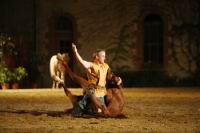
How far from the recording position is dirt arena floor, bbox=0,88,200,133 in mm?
10953

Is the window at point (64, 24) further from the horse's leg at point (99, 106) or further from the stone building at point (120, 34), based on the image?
the horse's leg at point (99, 106)

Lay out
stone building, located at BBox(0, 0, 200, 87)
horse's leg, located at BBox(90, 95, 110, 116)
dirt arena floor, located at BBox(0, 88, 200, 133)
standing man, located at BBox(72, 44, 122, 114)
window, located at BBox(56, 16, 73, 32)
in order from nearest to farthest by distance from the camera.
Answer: dirt arena floor, located at BBox(0, 88, 200, 133) < horse's leg, located at BBox(90, 95, 110, 116) < standing man, located at BBox(72, 44, 122, 114) < stone building, located at BBox(0, 0, 200, 87) < window, located at BBox(56, 16, 73, 32)

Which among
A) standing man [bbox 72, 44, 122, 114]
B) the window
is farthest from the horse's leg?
the window

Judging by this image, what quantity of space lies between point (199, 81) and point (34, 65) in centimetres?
792

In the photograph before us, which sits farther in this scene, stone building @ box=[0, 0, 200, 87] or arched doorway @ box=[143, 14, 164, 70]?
arched doorway @ box=[143, 14, 164, 70]

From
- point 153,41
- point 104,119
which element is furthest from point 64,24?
point 104,119

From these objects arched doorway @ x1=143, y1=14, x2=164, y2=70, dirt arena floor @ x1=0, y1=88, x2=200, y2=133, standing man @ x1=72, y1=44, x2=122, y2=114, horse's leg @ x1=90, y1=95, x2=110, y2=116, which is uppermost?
arched doorway @ x1=143, y1=14, x2=164, y2=70

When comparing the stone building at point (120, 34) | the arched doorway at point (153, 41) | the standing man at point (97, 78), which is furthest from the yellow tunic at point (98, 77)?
the arched doorway at point (153, 41)

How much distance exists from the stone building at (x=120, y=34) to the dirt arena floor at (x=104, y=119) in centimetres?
1042

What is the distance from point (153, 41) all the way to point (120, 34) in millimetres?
1875

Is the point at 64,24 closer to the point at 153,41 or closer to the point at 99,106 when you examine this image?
the point at 153,41

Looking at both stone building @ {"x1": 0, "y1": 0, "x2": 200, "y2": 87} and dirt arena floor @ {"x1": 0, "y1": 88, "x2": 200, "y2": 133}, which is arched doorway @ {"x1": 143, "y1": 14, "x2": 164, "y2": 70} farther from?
dirt arena floor @ {"x1": 0, "y1": 88, "x2": 200, "y2": 133}

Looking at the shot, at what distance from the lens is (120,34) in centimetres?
2880

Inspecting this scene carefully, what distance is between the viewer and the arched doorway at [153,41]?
29344 mm
